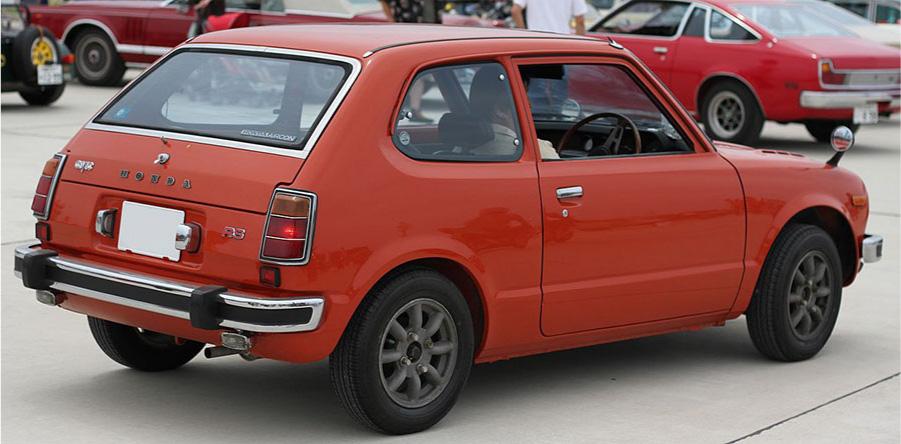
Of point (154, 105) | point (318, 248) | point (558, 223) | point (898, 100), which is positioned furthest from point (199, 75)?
point (898, 100)

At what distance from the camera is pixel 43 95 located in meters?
16.4

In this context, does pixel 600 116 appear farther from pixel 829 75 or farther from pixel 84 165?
pixel 829 75

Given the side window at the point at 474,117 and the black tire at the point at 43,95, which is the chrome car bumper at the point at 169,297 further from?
the black tire at the point at 43,95

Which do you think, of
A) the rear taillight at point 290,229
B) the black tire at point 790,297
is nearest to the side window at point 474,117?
the rear taillight at point 290,229

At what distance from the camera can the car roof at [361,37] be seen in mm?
5363

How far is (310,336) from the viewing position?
4.84m

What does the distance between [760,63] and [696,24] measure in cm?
87

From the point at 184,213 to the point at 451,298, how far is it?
3.15 feet

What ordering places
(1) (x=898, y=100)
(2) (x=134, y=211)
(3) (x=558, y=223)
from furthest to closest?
(1) (x=898, y=100), (3) (x=558, y=223), (2) (x=134, y=211)

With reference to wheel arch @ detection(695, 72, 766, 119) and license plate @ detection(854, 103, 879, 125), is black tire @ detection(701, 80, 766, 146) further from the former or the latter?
license plate @ detection(854, 103, 879, 125)

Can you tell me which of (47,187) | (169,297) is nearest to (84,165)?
(47,187)

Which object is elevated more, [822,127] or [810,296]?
[810,296]

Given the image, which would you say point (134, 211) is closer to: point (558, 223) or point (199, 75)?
point (199, 75)

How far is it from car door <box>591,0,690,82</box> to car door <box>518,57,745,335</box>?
8807 millimetres
